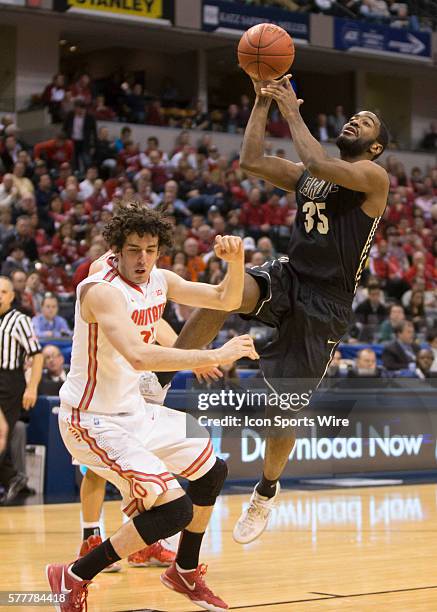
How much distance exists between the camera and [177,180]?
17781 millimetres

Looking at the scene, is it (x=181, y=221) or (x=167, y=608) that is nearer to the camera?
(x=167, y=608)

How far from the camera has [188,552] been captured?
17.5 feet

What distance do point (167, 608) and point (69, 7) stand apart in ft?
50.5

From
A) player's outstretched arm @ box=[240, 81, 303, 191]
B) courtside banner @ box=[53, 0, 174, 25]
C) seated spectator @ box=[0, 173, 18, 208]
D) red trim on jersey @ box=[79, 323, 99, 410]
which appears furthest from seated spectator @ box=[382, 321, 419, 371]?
courtside banner @ box=[53, 0, 174, 25]

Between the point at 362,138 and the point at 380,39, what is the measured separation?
1791 cm

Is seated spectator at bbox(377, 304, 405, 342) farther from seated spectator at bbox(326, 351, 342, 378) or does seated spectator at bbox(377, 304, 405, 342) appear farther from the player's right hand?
the player's right hand

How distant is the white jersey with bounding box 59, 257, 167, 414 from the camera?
4.89 metres

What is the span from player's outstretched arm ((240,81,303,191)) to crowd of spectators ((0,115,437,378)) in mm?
5353

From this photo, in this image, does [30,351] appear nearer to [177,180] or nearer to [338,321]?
Result: [338,321]

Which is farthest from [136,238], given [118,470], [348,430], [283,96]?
[348,430]

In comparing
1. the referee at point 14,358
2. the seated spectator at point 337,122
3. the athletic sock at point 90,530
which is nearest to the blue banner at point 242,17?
the seated spectator at point 337,122

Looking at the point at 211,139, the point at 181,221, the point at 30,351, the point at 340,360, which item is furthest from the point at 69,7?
the point at 30,351

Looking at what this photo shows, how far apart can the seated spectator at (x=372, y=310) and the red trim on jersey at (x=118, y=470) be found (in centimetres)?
970

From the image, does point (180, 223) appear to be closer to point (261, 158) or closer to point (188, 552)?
point (261, 158)
